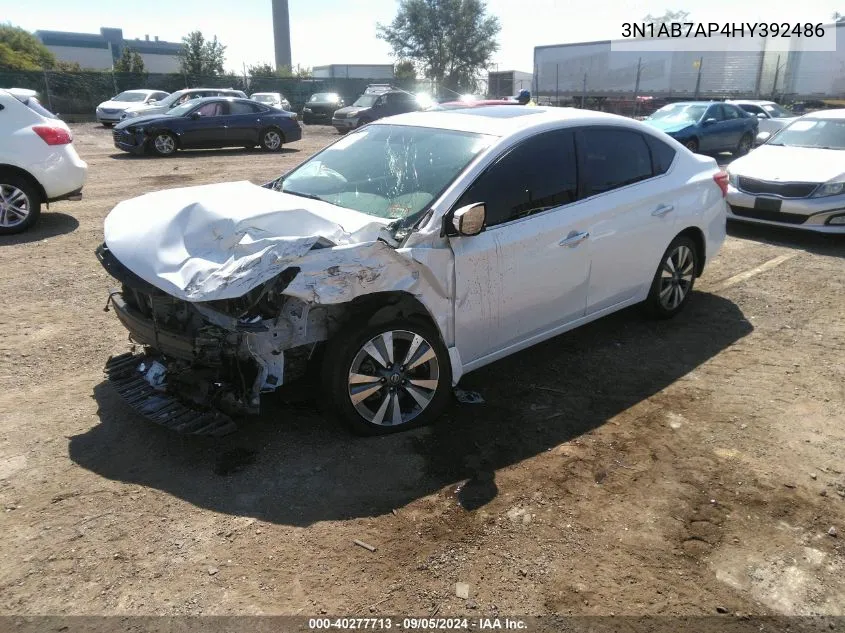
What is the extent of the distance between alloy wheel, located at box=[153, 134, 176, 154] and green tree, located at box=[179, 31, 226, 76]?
33.0 meters

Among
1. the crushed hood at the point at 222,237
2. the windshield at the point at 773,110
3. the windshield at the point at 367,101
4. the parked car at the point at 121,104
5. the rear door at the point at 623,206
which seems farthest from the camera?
the windshield at the point at 367,101

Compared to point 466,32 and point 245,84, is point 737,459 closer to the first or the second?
point 245,84

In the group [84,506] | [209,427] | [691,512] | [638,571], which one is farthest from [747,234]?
[84,506]

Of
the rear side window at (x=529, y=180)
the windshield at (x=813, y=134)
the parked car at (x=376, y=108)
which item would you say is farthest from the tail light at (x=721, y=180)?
the parked car at (x=376, y=108)

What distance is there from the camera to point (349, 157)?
458 centimetres

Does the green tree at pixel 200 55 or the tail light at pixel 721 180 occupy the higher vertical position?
the green tree at pixel 200 55

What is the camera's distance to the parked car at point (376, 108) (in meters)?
23.3

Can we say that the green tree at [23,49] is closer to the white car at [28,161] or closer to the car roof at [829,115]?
the white car at [28,161]

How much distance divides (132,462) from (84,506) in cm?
39

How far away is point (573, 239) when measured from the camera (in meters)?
4.28

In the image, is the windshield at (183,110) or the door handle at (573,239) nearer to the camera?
the door handle at (573,239)

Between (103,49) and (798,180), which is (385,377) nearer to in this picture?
(798,180)

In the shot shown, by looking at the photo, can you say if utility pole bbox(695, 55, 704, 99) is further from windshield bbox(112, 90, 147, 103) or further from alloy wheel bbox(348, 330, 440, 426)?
alloy wheel bbox(348, 330, 440, 426)

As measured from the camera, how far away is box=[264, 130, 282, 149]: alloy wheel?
18141mm
